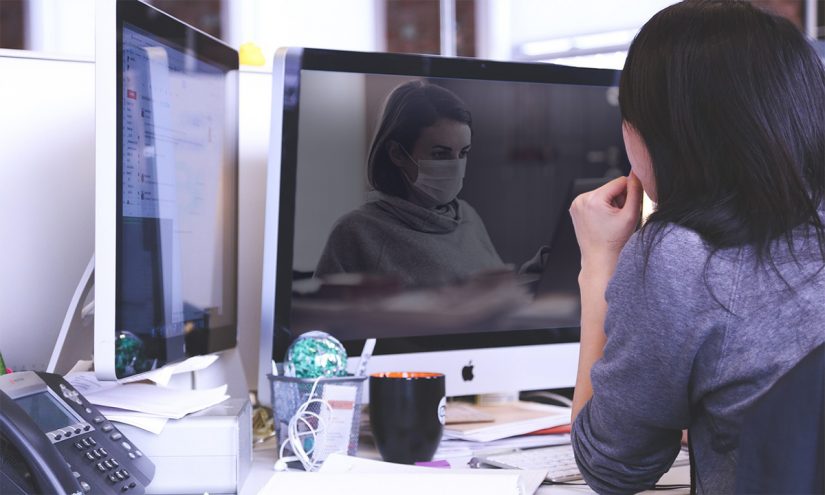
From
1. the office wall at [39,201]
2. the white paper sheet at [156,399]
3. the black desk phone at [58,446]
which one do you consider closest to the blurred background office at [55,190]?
the office wall at [39,201]

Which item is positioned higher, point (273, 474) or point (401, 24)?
point (401, 24)

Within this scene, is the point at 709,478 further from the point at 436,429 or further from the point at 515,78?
the point at 515,78

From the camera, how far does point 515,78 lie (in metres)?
1.27

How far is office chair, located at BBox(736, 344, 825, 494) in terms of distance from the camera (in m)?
0.55

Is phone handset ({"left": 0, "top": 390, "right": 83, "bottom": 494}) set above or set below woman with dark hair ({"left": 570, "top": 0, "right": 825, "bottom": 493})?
below

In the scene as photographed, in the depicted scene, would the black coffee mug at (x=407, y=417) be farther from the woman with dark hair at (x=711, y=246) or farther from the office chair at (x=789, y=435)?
the office chair at (x=789, y=435)

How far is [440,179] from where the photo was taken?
4.01ft

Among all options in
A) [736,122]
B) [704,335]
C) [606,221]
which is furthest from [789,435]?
[606,221]

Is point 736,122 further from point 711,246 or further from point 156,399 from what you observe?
point 156,399

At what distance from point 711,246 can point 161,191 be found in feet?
1.89

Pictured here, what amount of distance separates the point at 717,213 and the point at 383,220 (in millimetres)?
524

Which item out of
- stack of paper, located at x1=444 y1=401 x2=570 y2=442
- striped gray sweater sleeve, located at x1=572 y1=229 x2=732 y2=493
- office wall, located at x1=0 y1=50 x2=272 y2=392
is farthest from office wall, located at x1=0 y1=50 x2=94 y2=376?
striped gray sweater sleeve, located at x1=572 y1=229 x2=732 y2=493

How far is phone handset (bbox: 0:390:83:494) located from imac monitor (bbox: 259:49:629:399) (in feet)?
1.43

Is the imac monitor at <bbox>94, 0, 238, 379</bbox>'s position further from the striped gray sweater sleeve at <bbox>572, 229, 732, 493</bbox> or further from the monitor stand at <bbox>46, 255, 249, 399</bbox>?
the striped gray sweater sleeve at <bbox>572, 229, 732, 493</bbox>
